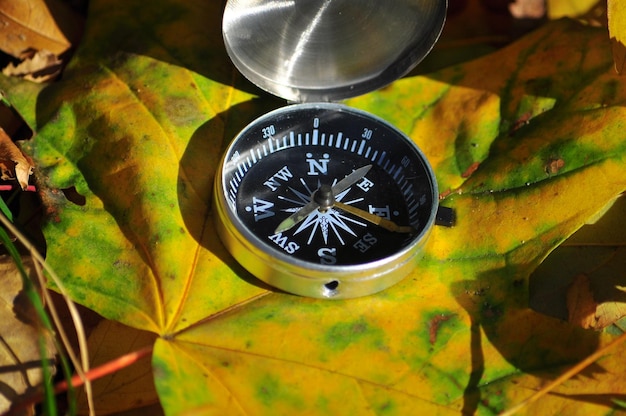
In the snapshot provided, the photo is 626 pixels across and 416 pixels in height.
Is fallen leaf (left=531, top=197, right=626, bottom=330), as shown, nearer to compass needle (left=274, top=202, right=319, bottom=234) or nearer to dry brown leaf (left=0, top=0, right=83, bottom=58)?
compass needle (left=274, top=202, right=319, bottom=234)

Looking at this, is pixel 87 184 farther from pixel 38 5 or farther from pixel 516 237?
pixel 516 237

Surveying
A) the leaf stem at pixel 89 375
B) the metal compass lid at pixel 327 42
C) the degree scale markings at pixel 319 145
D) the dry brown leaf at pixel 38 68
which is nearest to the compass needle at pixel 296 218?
the degree scale markings at pixel 319 145

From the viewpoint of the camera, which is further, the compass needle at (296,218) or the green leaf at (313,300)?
the compass needle at (296,218)

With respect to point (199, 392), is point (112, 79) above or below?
above

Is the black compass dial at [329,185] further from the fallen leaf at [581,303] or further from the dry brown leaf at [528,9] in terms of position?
the dry brown leaf at [528,9]

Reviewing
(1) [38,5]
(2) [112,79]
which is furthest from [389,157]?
(1) [38,5]

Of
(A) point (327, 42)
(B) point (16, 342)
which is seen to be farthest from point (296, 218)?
→ (B) point (16, 342)
